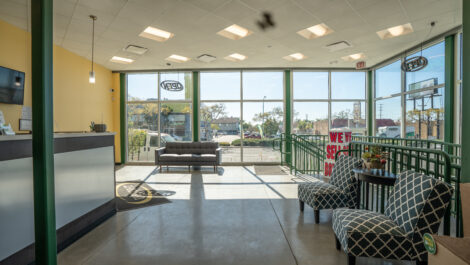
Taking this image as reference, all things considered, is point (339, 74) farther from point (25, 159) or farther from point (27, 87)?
point (27, 87)

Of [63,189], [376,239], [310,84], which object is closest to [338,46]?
[310,84]

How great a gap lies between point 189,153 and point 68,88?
3.92 m

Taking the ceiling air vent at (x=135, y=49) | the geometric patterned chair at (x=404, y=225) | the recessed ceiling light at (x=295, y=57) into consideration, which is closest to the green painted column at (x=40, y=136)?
the geometric patterned chair at (x=404, y=225)

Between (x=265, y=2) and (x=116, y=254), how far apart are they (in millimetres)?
4239

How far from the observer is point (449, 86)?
4.80 metres

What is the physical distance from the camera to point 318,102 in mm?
7871

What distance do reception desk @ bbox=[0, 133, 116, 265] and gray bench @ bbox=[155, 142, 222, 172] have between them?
128 inches

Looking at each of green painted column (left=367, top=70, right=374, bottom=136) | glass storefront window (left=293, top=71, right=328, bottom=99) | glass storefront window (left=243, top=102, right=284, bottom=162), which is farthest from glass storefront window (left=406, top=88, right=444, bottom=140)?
glass storefront window (left=243, top=102, right=284, bottom=162)

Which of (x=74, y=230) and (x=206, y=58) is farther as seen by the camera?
(x=206, y=58)

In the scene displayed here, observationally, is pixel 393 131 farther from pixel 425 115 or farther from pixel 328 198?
pixel 328 198

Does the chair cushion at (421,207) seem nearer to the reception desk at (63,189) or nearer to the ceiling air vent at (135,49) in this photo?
the reception desk at (63,189)

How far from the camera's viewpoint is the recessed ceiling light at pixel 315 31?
4.85m

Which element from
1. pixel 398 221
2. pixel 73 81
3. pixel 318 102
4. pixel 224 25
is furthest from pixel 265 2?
pixel 73 81

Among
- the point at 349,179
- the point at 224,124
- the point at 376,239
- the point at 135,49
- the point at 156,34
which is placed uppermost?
the point at 156,34
